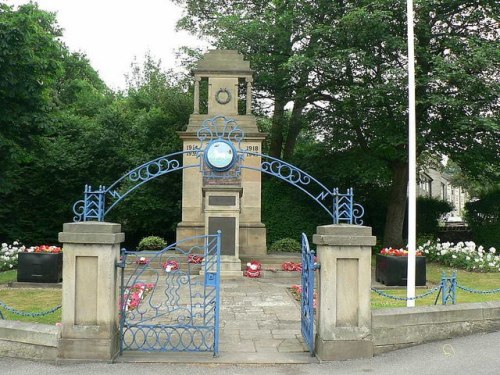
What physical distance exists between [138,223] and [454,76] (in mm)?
14186

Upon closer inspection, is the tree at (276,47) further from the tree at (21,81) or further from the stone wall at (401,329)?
the stone wall at (401,329)

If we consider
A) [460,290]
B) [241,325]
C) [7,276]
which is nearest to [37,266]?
[7,276]

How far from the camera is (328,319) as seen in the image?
21.8ft

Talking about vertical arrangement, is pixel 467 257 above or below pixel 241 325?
above

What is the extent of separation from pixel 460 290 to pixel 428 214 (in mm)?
12610

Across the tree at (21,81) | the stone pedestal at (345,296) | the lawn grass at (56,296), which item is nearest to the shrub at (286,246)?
the lawn grass at (56,296)

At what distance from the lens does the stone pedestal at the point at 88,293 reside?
21.3 ft

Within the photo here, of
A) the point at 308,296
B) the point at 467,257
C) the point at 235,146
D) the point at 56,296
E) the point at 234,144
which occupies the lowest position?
the point at 56,296

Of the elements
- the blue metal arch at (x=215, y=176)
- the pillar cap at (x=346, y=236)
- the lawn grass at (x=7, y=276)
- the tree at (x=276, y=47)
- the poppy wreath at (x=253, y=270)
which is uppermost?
the tree at (x=276, y=47)

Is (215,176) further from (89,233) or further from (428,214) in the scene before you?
(428,214)

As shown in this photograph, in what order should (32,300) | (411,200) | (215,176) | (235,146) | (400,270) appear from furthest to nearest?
(235,146) → (400,270) → (215,176) → (32,300) → (411,200)

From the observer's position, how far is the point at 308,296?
23.1 feet

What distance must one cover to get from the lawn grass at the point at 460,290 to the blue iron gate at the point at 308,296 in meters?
3.20

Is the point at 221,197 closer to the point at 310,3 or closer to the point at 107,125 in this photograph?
the point at 310,3
